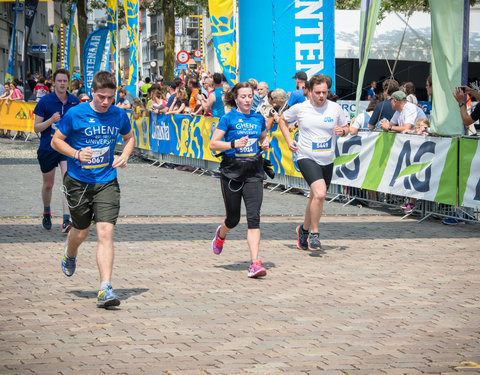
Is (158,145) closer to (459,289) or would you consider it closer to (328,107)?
(328,107)

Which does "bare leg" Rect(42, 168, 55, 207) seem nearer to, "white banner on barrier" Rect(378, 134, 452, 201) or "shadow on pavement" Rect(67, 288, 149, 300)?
"shadow on pavement" Rect(67, 288, 149, 300)

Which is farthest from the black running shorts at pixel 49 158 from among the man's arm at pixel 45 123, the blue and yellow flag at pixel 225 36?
the blue and yellow flag at pixel 225 36

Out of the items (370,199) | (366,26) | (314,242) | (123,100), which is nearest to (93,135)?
(314,242)

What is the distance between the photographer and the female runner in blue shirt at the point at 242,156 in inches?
Answer: 318

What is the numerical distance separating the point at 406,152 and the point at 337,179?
6.15 feet

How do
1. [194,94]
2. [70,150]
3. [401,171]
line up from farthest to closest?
[194,94], [401,171], [70,150]

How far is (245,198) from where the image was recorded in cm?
822

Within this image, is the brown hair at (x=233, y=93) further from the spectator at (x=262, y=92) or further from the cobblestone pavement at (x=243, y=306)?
the spectator at (x=262, y=92)

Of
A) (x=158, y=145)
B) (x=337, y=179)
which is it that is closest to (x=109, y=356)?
(x=337, y=179)

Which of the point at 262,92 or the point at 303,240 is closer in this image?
the point at 303,240

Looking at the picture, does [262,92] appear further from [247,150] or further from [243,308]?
[243,308]

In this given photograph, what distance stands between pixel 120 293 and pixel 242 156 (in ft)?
6.35

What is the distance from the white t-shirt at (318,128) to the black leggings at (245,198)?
1337 millimetres

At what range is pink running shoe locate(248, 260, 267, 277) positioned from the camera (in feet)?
25.5
